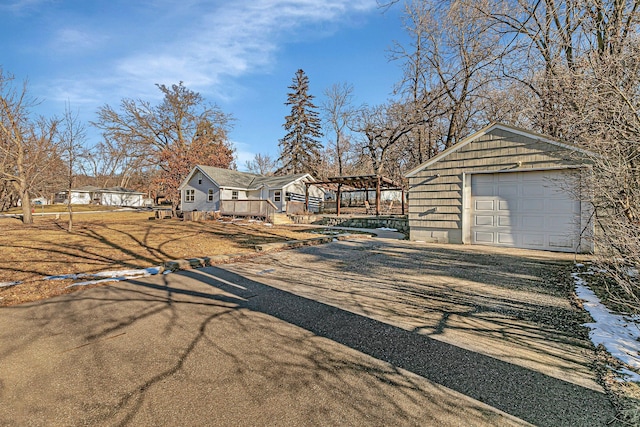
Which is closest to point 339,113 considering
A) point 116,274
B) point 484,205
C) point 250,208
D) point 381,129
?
point 381,129

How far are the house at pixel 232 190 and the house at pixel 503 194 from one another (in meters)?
14.9

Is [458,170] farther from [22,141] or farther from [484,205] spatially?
[22,141]

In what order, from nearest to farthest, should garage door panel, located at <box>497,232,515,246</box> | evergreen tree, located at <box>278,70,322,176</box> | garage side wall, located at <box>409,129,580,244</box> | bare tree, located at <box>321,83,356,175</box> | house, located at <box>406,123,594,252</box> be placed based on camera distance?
house, located at <box>406,123,594,252</box> → garage side wall, located at <box>409,129,580,244</box> → garage door panel, located at <box>497,232,515,246</box> → bare tree, located at <box>321,83,356,175</box> → evergreen tree, located at <box>278,70,322,176</box>

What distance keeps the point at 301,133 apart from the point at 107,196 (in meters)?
32.4

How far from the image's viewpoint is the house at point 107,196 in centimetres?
4594

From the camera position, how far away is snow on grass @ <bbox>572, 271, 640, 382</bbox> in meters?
2.50

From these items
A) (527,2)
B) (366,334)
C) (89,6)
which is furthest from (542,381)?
(89,6)

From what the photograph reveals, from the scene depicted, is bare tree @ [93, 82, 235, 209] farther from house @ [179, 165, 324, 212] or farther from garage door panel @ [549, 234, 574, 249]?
garage door panel @ [549, 234, 574, 249]

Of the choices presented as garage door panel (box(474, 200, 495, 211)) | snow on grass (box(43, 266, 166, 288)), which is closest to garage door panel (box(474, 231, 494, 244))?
garage door panel (box(474, 200, 495, 211))

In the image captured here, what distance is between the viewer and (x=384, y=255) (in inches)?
305

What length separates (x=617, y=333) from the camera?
3.01 m

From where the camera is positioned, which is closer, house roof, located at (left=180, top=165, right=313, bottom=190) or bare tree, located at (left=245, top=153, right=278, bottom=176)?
house roof, located at (left=180, top=165, right=313, bottom=190)

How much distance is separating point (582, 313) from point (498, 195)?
19.1ft

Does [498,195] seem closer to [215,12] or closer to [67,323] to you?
[67,323]
